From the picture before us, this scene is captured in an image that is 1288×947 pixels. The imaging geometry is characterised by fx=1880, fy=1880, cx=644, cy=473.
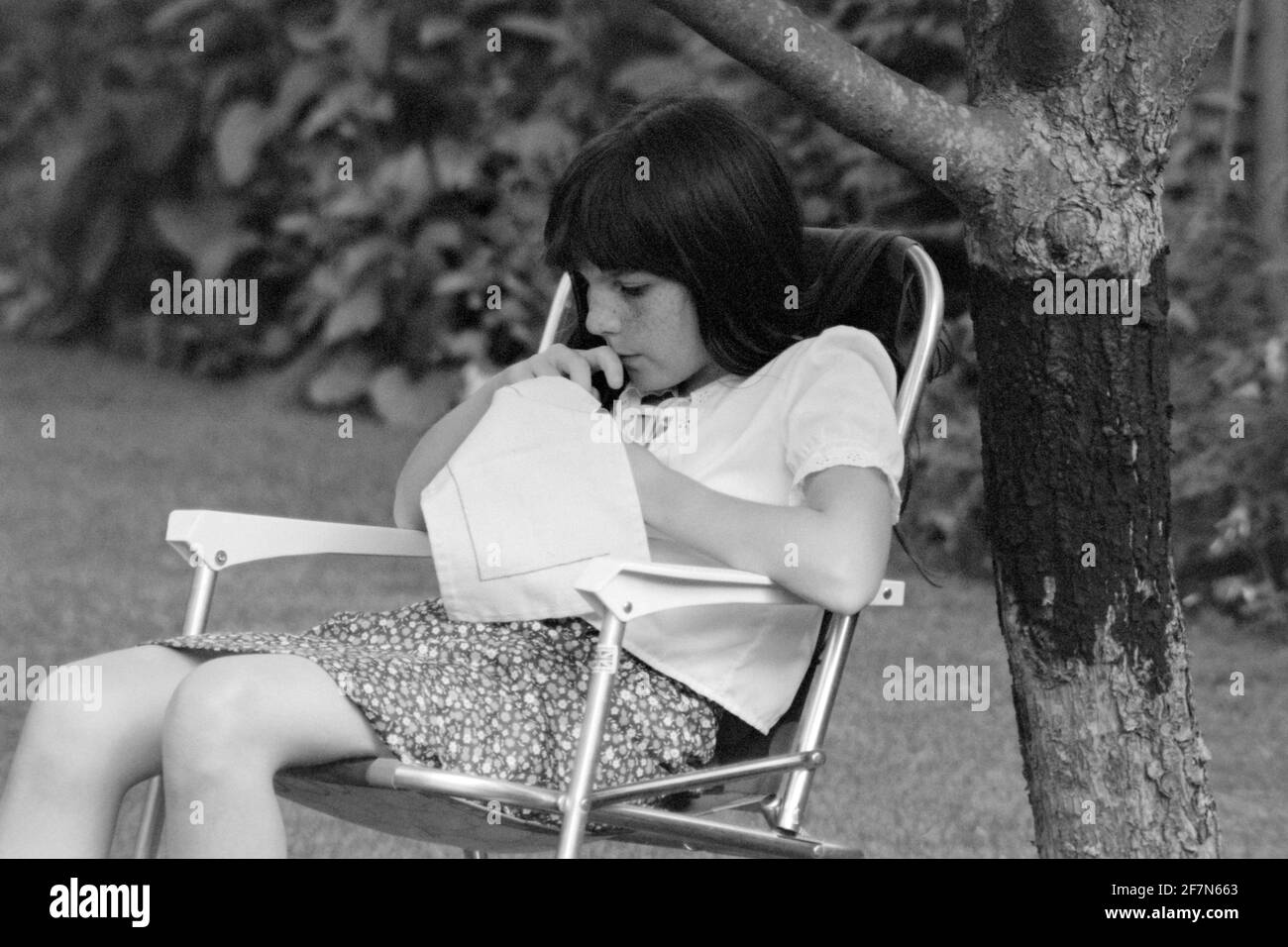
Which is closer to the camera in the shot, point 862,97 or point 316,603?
point 862,97

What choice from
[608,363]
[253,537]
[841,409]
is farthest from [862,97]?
[253,537]

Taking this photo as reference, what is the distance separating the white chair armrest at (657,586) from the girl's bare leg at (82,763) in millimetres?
552

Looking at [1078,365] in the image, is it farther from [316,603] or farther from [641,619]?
[316,603]

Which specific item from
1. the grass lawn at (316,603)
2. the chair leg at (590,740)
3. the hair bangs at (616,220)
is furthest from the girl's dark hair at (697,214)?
the grass lawn at (316,603)

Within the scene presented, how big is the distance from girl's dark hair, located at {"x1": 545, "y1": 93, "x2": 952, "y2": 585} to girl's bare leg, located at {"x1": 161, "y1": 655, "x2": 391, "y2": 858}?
0.73 meters

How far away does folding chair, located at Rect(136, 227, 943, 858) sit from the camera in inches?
82.8

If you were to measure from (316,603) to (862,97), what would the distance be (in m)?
3.81

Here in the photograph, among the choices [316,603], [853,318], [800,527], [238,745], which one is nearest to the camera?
[238,745]

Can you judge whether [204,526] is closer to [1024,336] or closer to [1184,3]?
[1024,336]

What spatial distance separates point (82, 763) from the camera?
2162mm

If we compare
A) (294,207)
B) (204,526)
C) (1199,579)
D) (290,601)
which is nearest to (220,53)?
(294,207)

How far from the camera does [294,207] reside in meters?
10.2

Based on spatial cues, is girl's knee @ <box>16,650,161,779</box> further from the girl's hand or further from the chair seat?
the girl's hand

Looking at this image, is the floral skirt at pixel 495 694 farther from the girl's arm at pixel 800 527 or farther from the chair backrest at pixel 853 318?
the girl's arm at pixel 800 527
